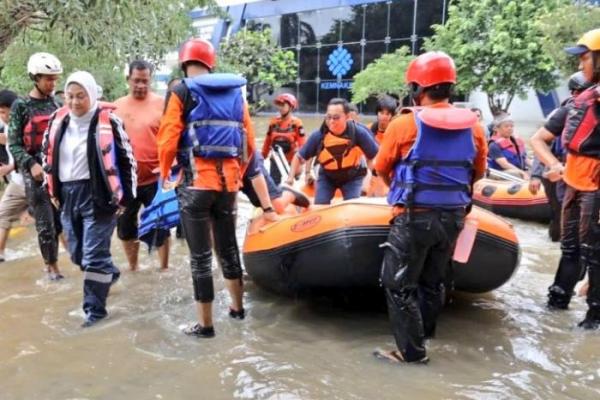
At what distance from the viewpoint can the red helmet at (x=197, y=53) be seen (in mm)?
3330

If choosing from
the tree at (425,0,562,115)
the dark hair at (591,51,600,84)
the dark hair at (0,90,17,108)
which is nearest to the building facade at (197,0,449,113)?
the tree at (425,0,562,115)

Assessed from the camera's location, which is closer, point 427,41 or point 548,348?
point 548,348

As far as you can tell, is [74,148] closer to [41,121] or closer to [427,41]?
[41,121]

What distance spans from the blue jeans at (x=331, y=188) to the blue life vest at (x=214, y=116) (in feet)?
6.35

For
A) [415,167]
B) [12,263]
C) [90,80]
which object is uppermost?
[90,80]

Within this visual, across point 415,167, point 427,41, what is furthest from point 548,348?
point 427,41

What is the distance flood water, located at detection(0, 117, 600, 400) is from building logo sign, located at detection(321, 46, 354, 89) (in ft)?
72.6

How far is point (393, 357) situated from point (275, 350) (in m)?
0.66

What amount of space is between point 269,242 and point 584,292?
2.25 m

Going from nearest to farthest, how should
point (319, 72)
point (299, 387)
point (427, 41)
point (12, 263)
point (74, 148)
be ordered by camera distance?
point (299, 387) < point (74, 148) < point (12, 263) < point (427, 41) < point (319, 72)

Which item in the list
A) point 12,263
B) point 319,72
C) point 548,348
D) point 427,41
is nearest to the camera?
point 548,348

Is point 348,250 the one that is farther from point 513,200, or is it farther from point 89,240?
point 513,200

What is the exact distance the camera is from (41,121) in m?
4.32

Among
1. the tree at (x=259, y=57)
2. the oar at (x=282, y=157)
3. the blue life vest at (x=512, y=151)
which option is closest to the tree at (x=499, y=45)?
the blue life vest at (x=512, y=151)
